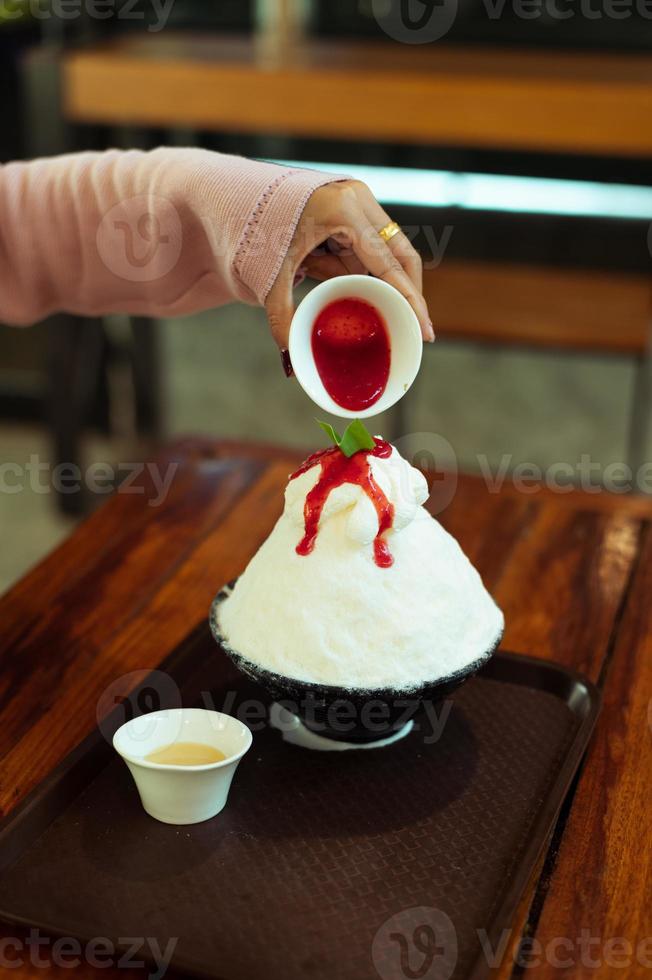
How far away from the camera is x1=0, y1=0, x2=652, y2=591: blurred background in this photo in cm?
285

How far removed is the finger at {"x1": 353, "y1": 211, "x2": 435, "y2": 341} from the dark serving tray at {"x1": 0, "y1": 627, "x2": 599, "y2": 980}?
467mm

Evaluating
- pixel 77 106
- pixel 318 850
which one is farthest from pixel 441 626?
pixel 77 106

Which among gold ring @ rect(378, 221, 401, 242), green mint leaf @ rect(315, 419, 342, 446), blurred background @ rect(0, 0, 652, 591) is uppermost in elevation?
gold ring @ rect(378, 221, 401, 242)

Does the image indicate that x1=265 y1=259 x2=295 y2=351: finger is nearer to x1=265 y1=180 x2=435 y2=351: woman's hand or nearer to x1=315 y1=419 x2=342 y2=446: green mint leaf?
x1=265 y1=180 x2=435 y2=351: woman's hand

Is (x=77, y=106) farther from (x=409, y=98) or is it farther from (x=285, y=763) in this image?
(x=285, y=763)

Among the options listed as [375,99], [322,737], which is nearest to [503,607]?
[322,737]

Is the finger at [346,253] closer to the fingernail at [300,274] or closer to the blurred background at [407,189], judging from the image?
the fingernail at [300,274]

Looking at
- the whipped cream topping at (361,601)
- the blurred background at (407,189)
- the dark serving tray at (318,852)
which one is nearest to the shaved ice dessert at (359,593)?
the whipped cream topping at (361,601)

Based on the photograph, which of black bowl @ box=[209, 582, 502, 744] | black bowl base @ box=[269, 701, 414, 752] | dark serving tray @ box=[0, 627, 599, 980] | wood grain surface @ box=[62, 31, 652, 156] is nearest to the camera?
dark serving tray @ box=[0, 627, 599, 980]

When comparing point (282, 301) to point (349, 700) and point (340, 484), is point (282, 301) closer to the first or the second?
point (340, 484)

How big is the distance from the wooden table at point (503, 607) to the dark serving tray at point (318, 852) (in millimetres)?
39

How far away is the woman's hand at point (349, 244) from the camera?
1304 mm

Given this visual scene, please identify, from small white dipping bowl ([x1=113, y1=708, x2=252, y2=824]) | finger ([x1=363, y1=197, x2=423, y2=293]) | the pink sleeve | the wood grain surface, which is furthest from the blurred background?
small white dipping bowl ([x1=113, y1=708, x2=252, y2=824])

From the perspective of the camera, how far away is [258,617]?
119cm
